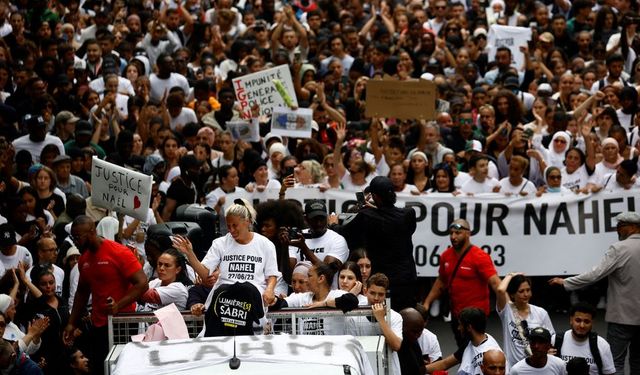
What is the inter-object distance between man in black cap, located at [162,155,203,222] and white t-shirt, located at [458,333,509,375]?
174 inches

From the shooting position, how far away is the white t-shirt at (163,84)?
22.3m

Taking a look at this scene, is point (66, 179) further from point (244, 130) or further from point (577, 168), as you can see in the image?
point (577, 168)

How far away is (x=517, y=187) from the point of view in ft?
59.7

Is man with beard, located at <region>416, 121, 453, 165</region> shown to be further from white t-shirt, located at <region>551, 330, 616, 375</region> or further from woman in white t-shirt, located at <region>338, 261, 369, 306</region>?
woman in white t-shirt, located at <region>338, 261, 369, 306</region>

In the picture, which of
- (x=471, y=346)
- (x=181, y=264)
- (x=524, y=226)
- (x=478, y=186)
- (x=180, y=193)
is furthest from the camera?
(x=478, y=186)

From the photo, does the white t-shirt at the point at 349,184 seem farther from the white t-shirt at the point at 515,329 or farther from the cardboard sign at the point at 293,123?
the white t-shirt at the point at 515,329

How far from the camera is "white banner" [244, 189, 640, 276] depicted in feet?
57.5

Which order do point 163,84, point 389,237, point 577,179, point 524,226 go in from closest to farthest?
point 389,237, point 524,226, point 577,179, point 163,84

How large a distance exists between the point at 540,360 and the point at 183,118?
891 centimetres

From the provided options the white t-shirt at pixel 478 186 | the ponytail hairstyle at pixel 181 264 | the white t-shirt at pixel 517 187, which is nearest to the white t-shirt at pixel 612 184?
the white t-shirt at pixel 517 187

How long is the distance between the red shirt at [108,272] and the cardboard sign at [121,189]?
53.5 inches

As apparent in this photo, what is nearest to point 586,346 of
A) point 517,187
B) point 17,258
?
point 517,187

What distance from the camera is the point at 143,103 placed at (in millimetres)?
21125

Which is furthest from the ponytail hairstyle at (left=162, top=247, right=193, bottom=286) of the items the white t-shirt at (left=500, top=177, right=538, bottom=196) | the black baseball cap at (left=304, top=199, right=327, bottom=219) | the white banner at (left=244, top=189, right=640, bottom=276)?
the white t-shirt at (left=500, top=177, right=538, bottom=196)
